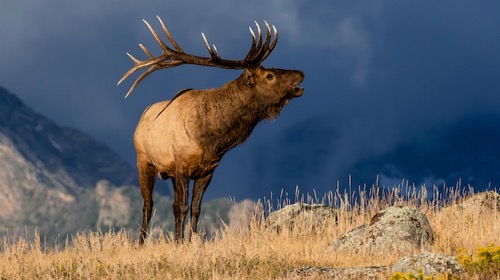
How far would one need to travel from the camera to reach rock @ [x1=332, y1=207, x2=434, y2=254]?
1214 centimetres

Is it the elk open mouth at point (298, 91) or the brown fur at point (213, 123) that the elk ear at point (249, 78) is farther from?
the elk open mouth at point (298, 91)

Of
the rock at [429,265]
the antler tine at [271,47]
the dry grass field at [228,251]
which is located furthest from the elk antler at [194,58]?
the rock at [429,265]

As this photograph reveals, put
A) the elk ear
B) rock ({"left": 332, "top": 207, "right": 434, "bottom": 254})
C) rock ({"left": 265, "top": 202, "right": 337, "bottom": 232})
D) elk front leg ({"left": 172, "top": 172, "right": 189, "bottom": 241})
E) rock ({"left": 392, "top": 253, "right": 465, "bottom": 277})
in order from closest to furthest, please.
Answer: rock ({"left": 392, "top": 253, "right": 465, "bottom": 277}), rock ({"left": 332, "top": 207, "right": 434, "bottom": 254}), elk front leg ({"left": 172, "top": 172, "right": 189, "bottom": 241}), the elk ear, rock ({"left": 265, "top": 202, "right": 337, "bottom": 232})

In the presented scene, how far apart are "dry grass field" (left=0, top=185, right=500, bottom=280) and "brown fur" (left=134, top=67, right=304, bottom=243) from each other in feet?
2.77

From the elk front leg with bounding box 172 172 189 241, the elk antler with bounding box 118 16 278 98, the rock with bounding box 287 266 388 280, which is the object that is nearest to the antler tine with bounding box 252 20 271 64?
the elk antler with bounding box 118 16 278 98

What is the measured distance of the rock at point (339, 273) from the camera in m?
9.12

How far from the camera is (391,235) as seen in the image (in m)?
12.3

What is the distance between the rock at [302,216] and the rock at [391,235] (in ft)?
6.64

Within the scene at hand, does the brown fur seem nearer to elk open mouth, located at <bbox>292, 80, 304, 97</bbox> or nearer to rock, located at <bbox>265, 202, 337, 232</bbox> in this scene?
elk open mouth, located at <bbox>292, 80, 304, 97</bbox>

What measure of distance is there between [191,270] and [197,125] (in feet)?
11.3

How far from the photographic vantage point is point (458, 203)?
1630cm

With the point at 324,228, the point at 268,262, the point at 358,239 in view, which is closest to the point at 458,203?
the point at 324,228

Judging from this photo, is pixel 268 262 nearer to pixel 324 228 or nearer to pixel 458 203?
pixel 324 228

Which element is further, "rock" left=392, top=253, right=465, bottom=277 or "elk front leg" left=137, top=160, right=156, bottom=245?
"elk front leg" left=137, top=160, right=156, bottom=245
